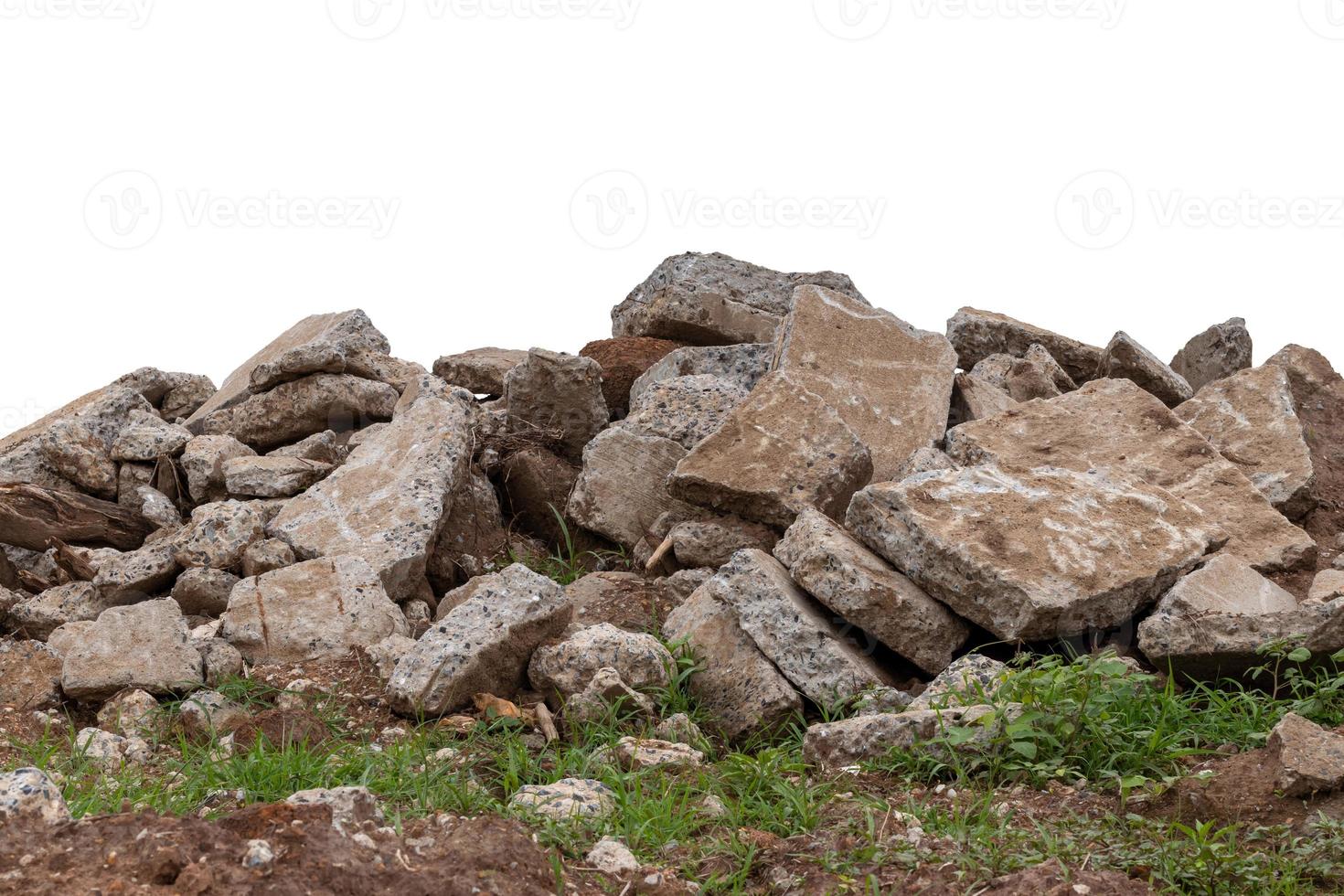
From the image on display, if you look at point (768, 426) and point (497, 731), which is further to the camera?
point (768, 426)

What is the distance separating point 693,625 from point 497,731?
1021 mm

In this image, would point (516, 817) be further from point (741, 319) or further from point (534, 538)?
point (741, 319)

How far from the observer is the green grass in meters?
3.79

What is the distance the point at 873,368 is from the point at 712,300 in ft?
5.09

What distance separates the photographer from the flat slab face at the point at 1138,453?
6523 millimetres

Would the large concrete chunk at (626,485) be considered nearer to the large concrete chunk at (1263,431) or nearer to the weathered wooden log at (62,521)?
the weathered wooden log at (62,521)

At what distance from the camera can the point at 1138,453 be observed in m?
7.00

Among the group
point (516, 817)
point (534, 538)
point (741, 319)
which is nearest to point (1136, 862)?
point (516, 817)

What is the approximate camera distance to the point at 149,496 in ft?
24.3

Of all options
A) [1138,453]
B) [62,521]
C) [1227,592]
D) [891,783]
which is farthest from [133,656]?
[1138,453]

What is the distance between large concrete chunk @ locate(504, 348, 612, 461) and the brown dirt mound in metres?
4.47

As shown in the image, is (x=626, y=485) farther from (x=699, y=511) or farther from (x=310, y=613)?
(x=310, y=613)

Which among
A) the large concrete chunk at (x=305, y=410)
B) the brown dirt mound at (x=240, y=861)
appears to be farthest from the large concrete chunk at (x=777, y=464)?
the brown dirt mound at (x=240, y=861)

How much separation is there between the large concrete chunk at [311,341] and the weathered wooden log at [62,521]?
3.53 feet
